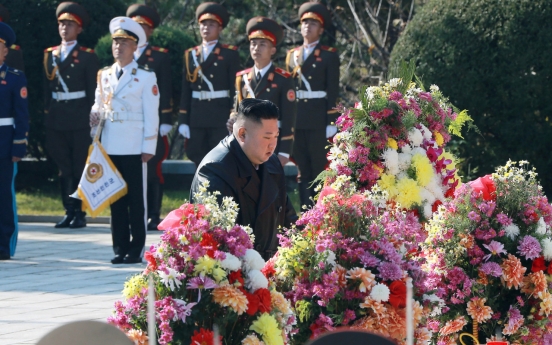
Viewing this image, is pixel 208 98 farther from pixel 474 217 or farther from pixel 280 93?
pixel 474 217

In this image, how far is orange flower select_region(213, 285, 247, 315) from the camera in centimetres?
427

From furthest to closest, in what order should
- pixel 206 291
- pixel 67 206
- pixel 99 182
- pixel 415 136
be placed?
1. pixel 67 206
2. pixel 99 182
3. pixel 415 136
4. pixel 206 291

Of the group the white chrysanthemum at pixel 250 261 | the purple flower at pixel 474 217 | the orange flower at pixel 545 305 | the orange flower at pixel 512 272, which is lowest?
the orange flower at pixel 545 305

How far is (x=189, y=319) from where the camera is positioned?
14.0ft

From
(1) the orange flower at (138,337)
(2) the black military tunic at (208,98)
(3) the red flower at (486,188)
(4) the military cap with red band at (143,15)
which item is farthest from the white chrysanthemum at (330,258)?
(4) the military cap with red band at (143,15)

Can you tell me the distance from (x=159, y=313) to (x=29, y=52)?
10.4 metres

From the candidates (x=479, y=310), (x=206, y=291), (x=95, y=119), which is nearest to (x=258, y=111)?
(x=206, y=291)

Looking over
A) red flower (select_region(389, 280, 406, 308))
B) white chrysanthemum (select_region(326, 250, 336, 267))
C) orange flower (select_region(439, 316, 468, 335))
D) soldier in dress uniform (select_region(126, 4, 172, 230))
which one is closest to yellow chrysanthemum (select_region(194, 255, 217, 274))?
white chrysanthemum (select_region(326, 250, 336, 267))

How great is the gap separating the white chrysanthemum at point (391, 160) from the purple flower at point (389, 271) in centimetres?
193

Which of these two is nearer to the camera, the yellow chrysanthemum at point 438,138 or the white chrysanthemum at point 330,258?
the white chrysanthemum at point 330,258

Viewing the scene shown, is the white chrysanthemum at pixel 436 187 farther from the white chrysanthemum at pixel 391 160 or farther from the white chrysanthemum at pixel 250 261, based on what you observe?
the white chrysanthemum at pixel 250 261

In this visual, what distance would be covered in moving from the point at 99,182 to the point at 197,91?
2681 millimetres

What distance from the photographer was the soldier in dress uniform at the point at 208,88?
11.4 m

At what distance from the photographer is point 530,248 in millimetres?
5602
